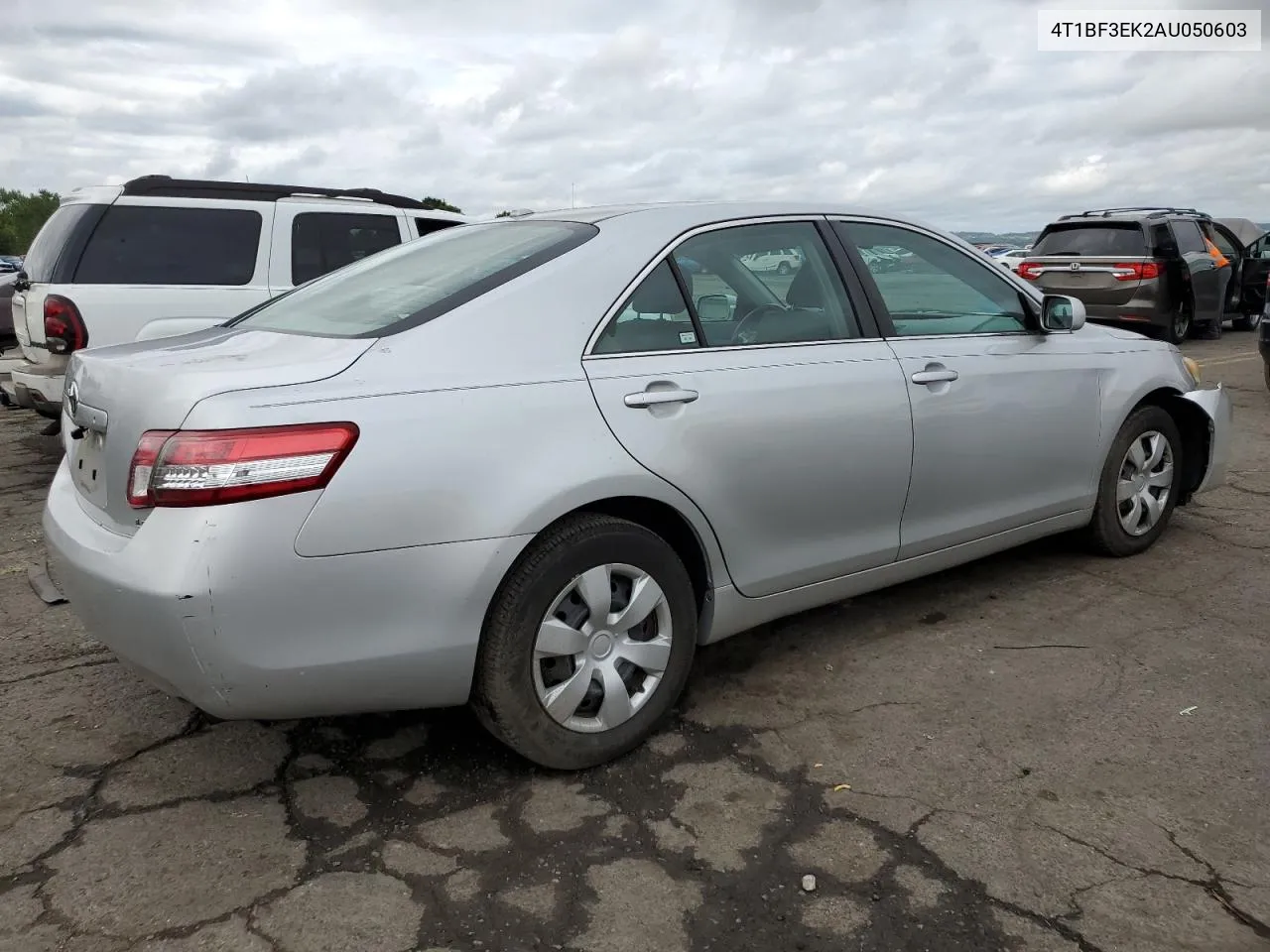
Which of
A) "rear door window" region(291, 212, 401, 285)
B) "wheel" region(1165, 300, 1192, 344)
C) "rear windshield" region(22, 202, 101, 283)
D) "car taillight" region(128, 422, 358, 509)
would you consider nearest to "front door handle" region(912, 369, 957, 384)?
"car taillight" region(128, 422, 358, 509)

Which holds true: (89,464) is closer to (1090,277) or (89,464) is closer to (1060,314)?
(1060,314)

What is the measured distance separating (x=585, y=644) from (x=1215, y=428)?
11.3ft

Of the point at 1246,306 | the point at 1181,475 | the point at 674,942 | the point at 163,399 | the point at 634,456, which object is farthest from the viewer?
the point at 1246,306

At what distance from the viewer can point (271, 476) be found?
7.49 ft

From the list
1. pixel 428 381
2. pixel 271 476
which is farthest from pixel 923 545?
pixel 271 476

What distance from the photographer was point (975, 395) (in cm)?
368

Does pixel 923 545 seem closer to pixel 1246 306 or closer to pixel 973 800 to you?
pixel 973 800

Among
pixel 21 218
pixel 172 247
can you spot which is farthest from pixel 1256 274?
pixel 21 218

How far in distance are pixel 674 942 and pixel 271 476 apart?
132 cm

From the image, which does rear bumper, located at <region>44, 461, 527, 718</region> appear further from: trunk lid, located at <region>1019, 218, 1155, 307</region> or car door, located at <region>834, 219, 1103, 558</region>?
trunk lid, located at <region>1019, 218, 1155, 307</region>

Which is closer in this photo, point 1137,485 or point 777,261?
point 777,261

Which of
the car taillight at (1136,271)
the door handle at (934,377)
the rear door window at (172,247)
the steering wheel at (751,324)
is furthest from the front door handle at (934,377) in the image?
the car taillight at (1136,271)

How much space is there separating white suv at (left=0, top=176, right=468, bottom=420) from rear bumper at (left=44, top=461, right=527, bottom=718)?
4238mm

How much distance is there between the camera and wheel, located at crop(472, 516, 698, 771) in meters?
2.61
